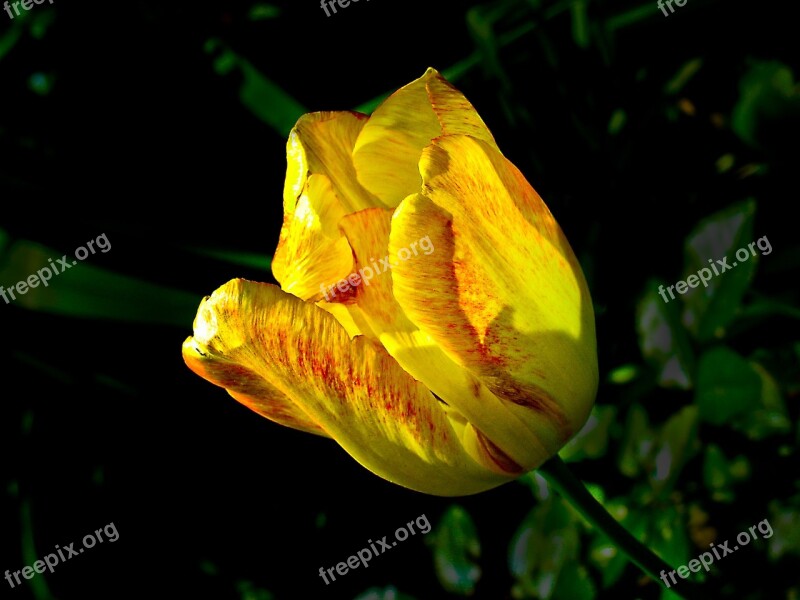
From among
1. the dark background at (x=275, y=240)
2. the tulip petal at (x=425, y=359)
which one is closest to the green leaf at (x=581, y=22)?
the dark background at (x=275, y=240)

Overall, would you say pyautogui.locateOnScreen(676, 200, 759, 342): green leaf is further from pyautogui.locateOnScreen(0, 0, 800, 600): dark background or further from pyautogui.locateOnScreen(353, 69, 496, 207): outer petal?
pyautogui.locateOnScreen(353, 69, 496, 207): outer petal

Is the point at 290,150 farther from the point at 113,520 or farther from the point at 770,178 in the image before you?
the point at 113,520

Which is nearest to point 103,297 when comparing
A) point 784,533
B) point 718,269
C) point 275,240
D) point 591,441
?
point 275,240

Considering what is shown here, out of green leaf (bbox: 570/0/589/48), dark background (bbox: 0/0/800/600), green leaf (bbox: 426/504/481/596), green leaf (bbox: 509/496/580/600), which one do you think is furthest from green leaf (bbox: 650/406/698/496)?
green leaf (bbox: 570/0/589/48)

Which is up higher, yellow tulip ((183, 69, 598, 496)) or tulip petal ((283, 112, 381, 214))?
tulip petal ((283, 112, 381, 214))

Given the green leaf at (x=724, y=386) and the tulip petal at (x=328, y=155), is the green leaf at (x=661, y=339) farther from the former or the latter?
the tulip petal at (x=328, y=155)

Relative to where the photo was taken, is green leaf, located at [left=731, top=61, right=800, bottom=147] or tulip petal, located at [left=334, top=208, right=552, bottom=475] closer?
tulip petal, located at [left=334, top=208, right=552, bottom=475]
